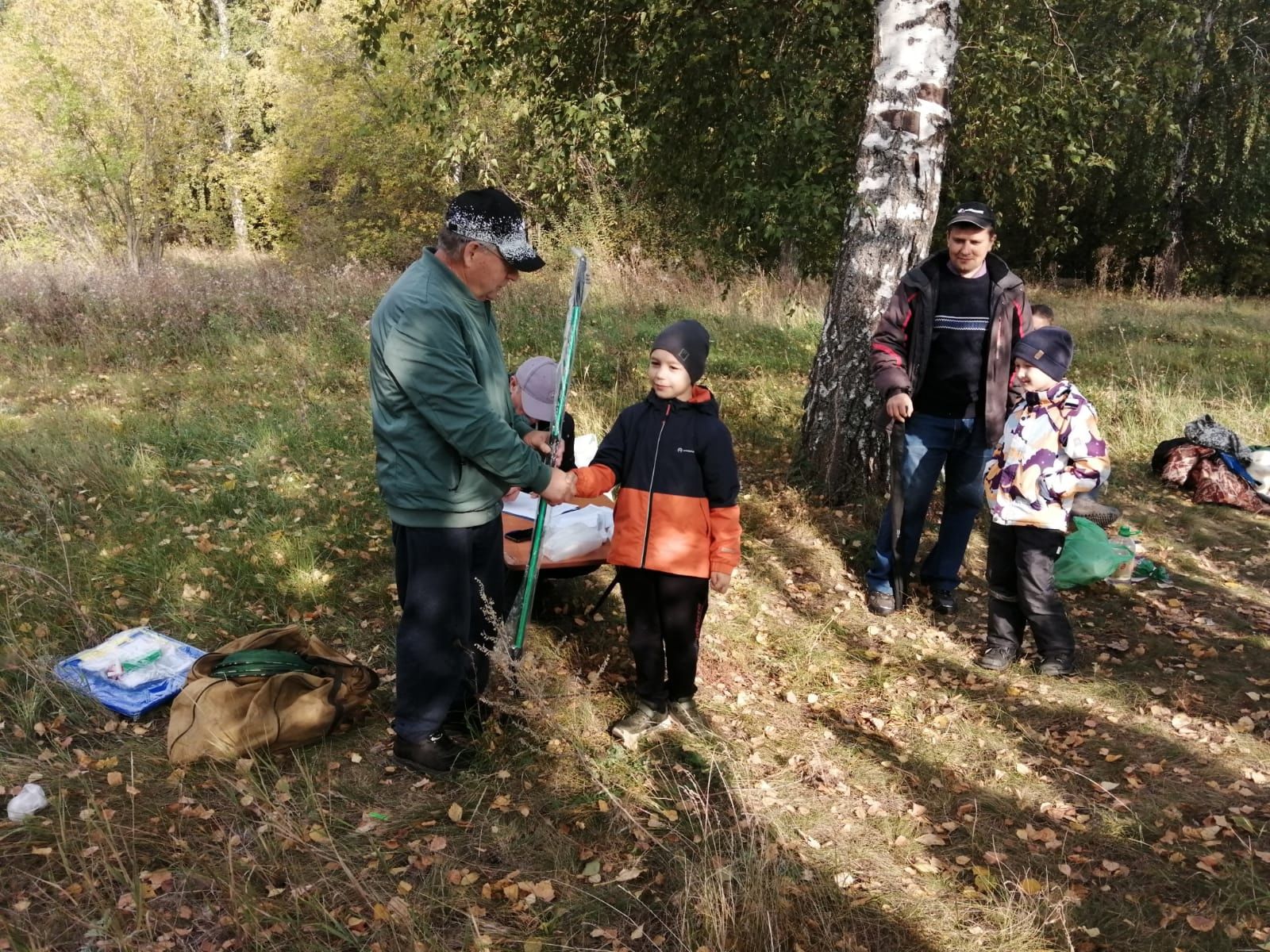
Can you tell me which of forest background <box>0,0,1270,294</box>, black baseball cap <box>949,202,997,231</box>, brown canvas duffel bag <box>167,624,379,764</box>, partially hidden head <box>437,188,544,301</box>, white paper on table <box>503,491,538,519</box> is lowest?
brown canvas duffel bag <box>167,624,379,764</box>

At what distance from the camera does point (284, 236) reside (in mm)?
27766

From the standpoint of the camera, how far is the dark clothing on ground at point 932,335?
4359mm

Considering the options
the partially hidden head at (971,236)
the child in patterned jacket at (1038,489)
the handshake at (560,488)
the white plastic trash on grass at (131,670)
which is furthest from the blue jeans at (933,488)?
the white plastic trash on grass at (131,670)

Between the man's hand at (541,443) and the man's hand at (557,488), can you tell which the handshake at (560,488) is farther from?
the man's hand at (541,443)

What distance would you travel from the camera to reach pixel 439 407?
294 cm

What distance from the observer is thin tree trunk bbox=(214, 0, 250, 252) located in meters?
23.5

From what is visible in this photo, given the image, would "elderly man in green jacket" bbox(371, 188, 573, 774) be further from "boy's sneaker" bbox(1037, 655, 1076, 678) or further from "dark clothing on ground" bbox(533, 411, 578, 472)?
"boy's sneaker" bbox(1037, 655, 1076, 678)

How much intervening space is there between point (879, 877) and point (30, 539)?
489 cm

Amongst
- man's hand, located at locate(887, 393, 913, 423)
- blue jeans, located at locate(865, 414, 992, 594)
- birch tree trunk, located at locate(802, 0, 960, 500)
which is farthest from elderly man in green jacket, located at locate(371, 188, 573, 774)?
birch tree trunk, located at locate(802, 0, 960, 500)

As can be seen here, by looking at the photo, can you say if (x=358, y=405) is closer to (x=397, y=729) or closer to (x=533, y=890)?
(x=397, y=729)

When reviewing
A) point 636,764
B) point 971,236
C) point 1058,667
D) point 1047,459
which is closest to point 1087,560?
point 1058,667

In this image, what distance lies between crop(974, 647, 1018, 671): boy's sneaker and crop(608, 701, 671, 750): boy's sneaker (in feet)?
5.58

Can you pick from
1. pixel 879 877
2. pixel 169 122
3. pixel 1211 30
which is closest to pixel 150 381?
pixel 879 877

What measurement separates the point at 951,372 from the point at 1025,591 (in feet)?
3.80
